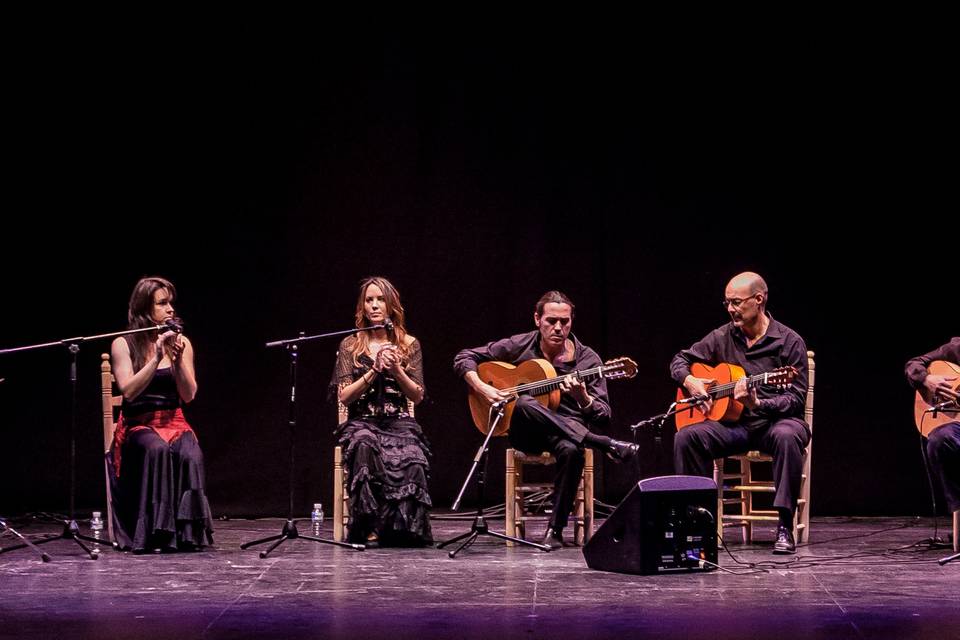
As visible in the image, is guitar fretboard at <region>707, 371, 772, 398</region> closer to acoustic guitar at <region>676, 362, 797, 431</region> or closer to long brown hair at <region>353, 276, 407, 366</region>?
acoustic guitar at <region>676, 362, 797, 431</region>

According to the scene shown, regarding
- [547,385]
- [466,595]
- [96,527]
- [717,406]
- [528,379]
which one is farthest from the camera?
[96,527]

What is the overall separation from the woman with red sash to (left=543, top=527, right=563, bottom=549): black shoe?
161 centimetres

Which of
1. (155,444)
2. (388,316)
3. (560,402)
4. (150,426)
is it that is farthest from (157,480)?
(560,402)

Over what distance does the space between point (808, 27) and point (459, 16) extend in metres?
2.09

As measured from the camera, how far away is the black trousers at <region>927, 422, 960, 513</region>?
5254 millimetres

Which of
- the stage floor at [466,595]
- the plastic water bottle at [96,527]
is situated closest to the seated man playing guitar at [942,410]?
the stage floor at [466,595]

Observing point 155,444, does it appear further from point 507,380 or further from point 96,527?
point 507,380

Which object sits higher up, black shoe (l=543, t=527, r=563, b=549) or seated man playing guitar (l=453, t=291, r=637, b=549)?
seated man playing guitar (l=453, t=291, r=637, b=549)

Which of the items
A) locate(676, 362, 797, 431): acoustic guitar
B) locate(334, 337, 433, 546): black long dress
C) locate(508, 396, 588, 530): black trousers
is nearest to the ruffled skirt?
locate(334, 337, 433, 546): black long dress

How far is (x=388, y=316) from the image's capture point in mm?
5801

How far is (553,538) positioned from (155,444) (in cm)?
195

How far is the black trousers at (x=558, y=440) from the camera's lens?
5.53 meters

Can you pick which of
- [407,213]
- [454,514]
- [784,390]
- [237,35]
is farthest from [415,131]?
[784,390]

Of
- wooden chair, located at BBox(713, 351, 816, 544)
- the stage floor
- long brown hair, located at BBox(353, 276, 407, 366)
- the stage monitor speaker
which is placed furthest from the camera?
long brown hair, located at BBox(353, 276, 407, 366)
